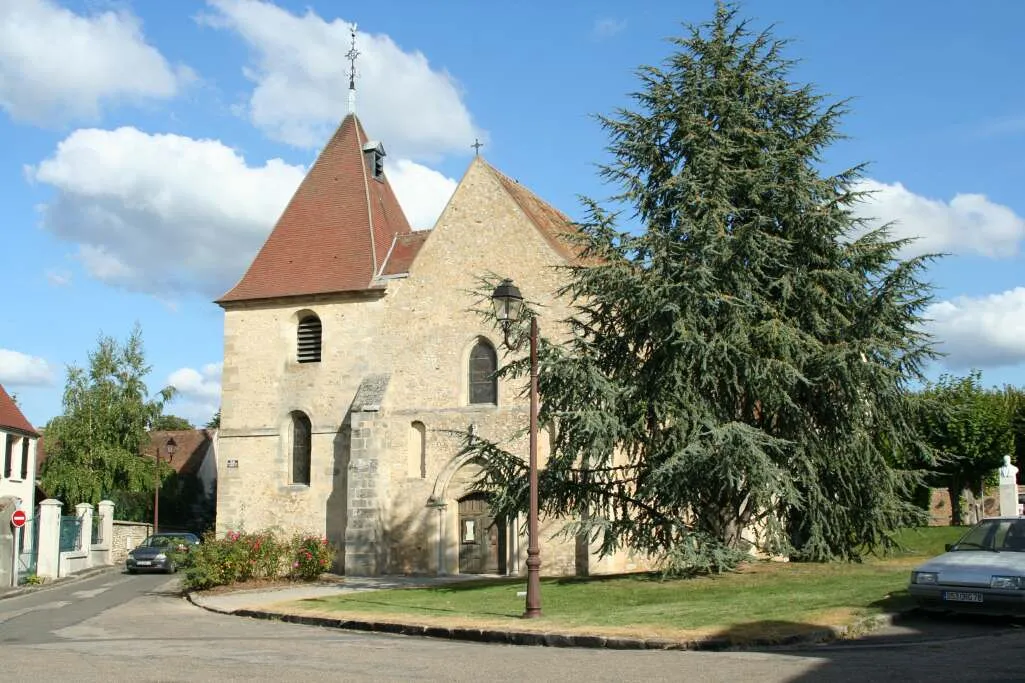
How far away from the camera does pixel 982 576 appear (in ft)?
37.2

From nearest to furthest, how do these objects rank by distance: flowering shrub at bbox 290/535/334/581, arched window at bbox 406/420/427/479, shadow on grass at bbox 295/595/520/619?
shadow on grass at bbox 295/595/520/619 < flowering shrub at bbox 290/535/334/581 < arched window at bbox 406/420/427/479

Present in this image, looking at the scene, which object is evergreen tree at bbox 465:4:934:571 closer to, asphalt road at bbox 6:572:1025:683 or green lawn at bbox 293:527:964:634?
green lawn at bbox 293:527:964:634

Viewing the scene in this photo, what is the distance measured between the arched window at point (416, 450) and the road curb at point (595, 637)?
39.1 feet

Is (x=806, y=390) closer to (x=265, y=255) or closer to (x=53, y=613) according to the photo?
(x=53, y=613)

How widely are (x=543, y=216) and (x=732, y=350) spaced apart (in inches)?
452

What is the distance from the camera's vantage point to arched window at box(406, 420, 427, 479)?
88.4 feet

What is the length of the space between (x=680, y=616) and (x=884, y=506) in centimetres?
790

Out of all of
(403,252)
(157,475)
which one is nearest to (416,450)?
(403,252)

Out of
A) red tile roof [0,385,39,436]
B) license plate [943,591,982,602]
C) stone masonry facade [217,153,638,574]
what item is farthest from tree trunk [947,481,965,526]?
red tile roof [0,385,39,436]

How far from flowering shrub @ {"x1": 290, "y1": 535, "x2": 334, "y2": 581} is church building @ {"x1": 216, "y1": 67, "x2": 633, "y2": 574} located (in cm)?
231

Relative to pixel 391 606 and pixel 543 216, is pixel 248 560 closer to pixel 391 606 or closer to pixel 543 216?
pixel 391 606

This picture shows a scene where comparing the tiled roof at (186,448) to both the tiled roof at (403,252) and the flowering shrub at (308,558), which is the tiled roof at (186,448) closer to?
the tiled roof at (403,252)

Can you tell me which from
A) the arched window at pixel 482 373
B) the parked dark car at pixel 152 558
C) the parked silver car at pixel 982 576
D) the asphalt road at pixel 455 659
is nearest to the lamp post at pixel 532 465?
the asphalt road at pixel 455 659

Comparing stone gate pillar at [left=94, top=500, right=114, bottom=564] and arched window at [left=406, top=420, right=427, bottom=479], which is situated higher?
arched window at [left=406, top=420, right=427, bottom=479]
